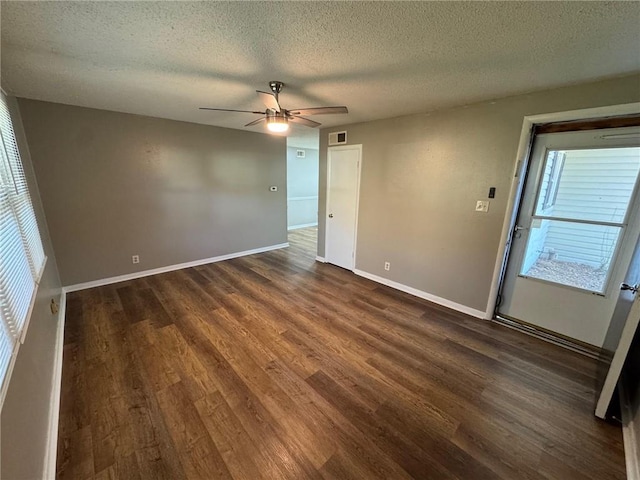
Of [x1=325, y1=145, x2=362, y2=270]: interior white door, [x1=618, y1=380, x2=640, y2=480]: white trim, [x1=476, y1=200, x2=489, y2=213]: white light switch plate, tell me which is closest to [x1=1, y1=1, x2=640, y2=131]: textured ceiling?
[x1=476, y1=200, x2=489, y2=213]: white light switch plate

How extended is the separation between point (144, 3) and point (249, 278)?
316 centimetres

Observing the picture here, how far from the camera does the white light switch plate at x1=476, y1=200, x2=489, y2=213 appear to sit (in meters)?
2.69

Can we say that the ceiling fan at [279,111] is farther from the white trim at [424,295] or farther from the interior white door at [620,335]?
the white trim at [424,295]

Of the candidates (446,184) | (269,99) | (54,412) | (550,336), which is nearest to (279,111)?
(269,99)

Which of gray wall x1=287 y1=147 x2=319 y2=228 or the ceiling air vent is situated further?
gray wall x1=287 y1=147 x2=319 y2=228

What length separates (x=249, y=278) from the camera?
12.7ft

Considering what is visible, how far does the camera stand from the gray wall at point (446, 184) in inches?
95.1

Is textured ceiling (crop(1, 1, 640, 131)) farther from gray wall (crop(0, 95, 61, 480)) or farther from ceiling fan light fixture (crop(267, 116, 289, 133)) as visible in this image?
gray wall (crop(0, 95, 61, 480))

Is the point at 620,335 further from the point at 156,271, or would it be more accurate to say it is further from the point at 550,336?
the point at 156,271

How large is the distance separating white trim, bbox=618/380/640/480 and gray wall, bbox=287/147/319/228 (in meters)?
6.67

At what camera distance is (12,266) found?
145 centimetres

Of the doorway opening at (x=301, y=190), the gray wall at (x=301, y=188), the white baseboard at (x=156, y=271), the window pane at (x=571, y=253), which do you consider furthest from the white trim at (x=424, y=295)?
the gray wall at (x=301, y=188)

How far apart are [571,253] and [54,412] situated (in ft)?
14.0

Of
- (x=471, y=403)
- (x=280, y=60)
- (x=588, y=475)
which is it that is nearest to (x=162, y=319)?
(x=280, y=60)
